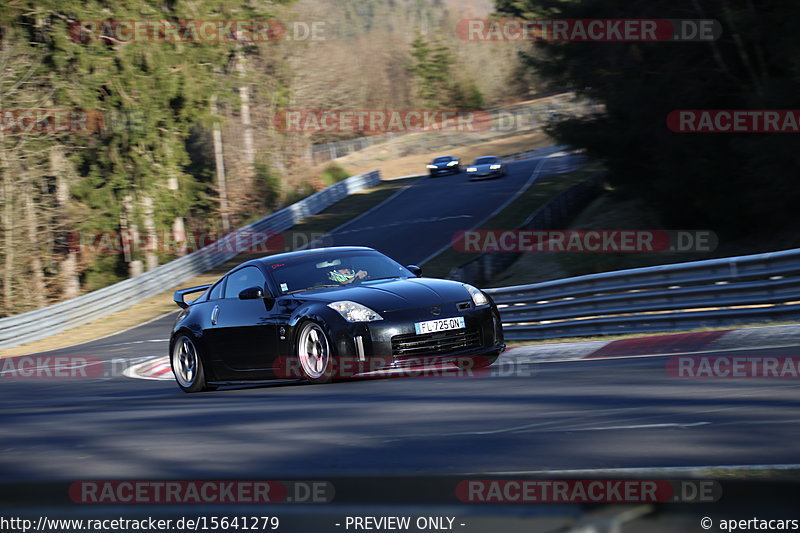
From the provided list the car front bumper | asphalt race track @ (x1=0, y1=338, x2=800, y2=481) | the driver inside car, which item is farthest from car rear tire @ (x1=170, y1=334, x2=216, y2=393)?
the car front bumper

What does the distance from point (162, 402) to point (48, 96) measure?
27.9 meters

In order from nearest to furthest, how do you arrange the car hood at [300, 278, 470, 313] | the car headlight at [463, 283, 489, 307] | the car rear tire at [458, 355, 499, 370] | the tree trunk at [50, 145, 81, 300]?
the car hood at [300, 278, 470, 313] < the car rear tire at [458, 355, 499, 370] < the car headlight at [463, 283, 489, 307] < the tree trunk at [50, 145, 81, 300]

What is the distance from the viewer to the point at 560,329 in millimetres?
13664

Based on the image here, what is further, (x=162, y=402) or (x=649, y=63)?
(x=649, y=63)

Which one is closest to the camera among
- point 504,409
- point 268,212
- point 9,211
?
point 504,409

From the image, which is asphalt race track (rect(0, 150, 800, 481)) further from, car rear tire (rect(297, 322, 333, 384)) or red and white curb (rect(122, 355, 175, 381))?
red and white curb (rect(122, 355, 175, 381))

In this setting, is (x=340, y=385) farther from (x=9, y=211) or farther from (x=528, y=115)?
(x=528, y=115)

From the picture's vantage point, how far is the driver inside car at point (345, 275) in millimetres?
10109

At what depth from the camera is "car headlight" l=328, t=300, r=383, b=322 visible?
8836 millimetres

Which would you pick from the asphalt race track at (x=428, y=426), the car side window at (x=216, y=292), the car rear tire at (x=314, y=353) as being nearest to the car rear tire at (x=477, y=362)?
the asphalt race track at (x=428, y=426)

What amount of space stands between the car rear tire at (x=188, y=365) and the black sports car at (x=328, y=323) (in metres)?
0.01

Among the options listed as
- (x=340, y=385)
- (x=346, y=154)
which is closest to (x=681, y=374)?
(x=340, y=385)

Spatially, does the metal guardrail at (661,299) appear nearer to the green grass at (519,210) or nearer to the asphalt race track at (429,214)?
the green grass at (519,210)

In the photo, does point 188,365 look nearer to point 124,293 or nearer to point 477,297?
point 477,297
